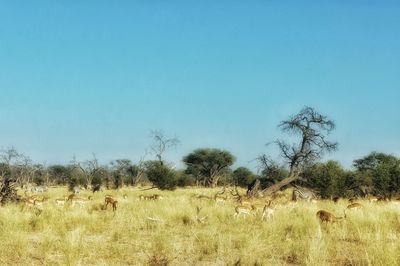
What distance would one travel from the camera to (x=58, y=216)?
1387 centimetres

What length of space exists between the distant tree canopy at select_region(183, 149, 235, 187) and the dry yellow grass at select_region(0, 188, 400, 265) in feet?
171

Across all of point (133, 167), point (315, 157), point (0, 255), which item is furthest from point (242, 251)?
point (133, 167)

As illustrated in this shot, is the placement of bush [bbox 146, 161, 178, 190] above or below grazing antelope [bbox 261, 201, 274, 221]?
above

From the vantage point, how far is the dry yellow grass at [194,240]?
867 centimetres

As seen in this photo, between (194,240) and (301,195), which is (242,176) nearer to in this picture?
(301,195)

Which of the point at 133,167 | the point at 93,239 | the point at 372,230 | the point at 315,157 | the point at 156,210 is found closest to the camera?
the point at 93,239

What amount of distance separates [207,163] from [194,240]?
189 ft

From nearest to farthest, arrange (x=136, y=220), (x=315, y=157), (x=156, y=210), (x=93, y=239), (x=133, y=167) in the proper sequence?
(x=93, y=239), (x=136, y=220), (x=156, y=210), (x=315, y=157), (x=133, y=167)

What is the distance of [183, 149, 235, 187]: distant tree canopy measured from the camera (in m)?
67.0

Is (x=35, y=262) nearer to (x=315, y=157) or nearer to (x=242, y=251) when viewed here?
(x=242, y=251)

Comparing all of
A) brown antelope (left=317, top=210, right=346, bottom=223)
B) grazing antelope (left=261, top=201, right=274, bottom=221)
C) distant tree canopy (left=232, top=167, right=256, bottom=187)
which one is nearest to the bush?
distant tree canopy (left=232, top=167, right=256, bottom=187)

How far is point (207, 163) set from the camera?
224 ft

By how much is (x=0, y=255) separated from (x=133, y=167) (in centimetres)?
5774

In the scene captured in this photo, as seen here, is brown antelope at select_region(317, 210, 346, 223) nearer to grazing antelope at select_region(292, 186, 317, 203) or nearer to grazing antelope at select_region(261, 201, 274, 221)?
grazing antelope at select_region(261, 201, 274, 221)
